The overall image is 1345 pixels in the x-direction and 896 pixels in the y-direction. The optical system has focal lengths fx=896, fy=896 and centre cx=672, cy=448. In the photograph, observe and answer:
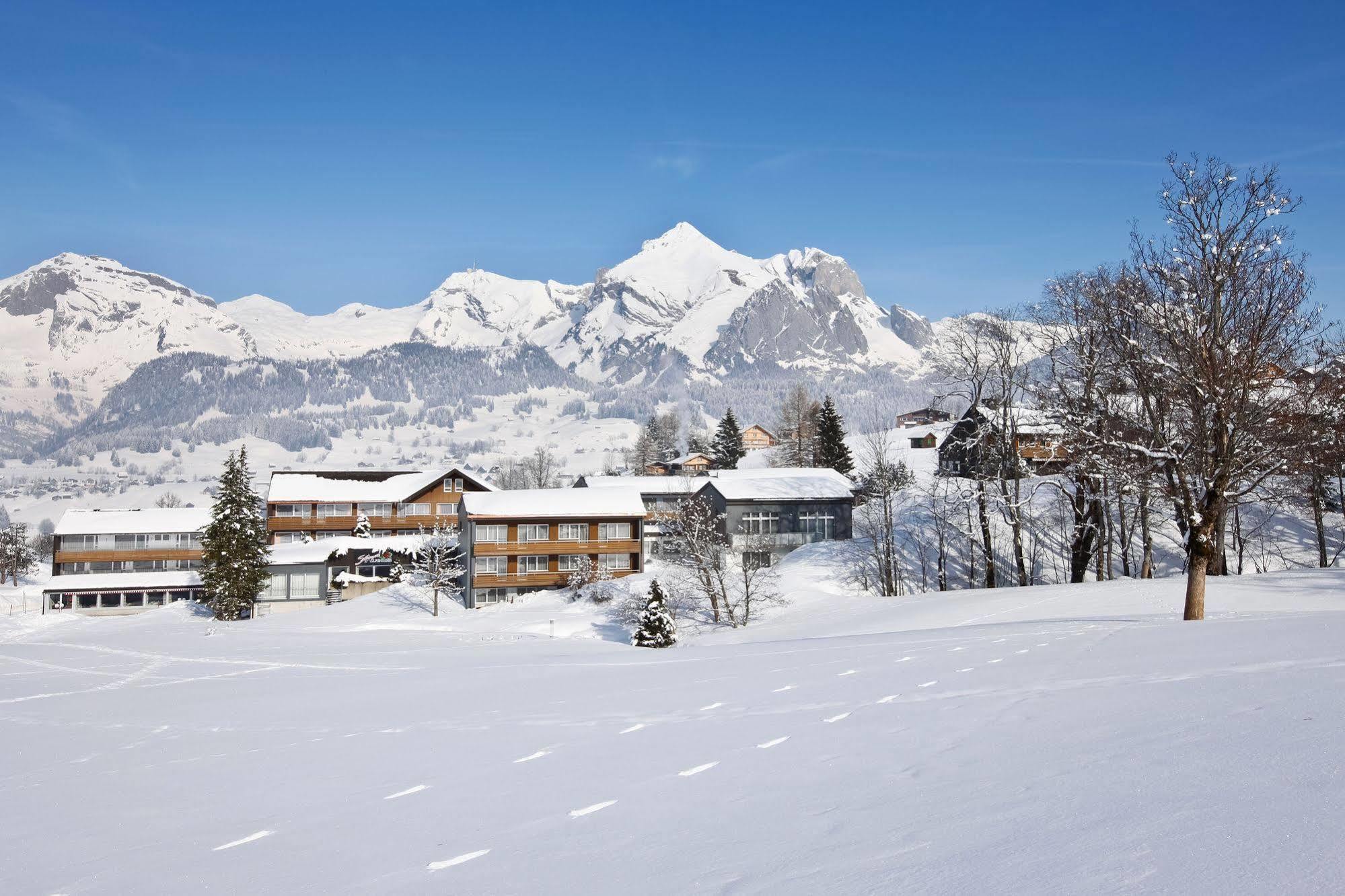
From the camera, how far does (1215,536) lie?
3122cm

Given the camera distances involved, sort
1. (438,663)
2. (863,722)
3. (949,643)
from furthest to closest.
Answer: (438,663) → (949,643) → (863,722)

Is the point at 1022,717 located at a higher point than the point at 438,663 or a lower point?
higher

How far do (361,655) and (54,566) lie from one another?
59.7m

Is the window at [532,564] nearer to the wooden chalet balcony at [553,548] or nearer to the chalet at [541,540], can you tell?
the chalet at [541,540]

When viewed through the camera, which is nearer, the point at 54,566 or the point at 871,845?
the point at 871,845

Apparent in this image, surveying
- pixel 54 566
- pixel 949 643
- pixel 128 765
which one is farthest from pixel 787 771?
pixel 54 566

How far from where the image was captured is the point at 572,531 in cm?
5966

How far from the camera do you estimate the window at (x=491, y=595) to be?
58531 mm

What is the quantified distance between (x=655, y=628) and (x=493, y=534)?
2535 cm

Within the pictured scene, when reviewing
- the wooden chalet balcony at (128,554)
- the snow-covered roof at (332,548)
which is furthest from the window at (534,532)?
the wooden chalet balcony at (128,554)

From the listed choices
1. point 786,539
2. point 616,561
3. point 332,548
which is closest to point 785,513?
point 786,539

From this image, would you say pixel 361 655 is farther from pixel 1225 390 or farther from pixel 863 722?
pixel 1225 390

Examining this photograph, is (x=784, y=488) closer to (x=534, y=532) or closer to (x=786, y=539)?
(x=786, y=539)

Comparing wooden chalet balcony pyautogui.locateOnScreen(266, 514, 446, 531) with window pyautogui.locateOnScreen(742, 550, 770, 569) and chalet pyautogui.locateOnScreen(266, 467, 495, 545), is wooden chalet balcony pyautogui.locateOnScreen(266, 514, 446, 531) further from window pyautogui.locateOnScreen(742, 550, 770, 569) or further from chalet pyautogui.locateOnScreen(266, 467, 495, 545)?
window pyautogui.locateOnScreen(742, 550, 770, 569)
